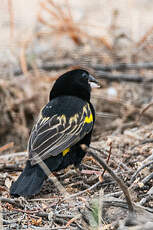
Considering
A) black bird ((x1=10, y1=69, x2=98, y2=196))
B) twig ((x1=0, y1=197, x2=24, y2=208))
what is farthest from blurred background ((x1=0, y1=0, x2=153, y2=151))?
twig ((x1=0, y1=197, x2=24, y2=208))

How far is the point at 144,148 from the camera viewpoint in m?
4.31

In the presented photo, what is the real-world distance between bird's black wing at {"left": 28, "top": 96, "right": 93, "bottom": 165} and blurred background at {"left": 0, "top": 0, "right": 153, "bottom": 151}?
4.50 ft

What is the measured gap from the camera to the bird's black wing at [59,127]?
11.8ft

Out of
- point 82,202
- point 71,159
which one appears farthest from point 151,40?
point 82,202

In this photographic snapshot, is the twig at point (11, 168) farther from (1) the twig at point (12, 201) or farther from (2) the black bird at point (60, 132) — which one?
(1) the twig at point (12, 201)

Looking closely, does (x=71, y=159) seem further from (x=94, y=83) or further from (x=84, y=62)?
(x=84, y=62)

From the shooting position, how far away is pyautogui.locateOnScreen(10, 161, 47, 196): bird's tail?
337 cm

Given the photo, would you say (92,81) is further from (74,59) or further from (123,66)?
(74,59)

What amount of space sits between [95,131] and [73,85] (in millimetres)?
1722

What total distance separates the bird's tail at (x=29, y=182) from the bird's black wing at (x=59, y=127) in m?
0.10

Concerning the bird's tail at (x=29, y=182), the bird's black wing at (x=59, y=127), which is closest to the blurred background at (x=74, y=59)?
the bird's black wing at (x=59, y=127)

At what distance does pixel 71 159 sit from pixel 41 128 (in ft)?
1.18

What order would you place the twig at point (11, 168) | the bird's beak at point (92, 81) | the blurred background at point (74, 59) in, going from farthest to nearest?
the blurred background at point (74, 59) < the bird's beak at point (92, 81) < the twig at point (11, 168)

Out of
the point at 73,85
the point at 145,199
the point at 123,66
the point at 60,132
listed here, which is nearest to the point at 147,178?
the point at 145,199
